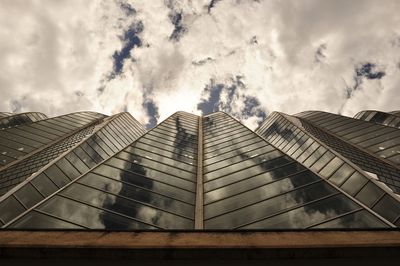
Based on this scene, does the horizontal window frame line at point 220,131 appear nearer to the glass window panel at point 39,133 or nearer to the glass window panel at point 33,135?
the glass window panel at point 33,135

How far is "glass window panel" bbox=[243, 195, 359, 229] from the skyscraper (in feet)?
0.11

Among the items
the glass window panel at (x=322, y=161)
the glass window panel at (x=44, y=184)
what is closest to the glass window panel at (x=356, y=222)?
the glass window panel at (x=322, y=161)

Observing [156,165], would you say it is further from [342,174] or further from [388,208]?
[388,208]

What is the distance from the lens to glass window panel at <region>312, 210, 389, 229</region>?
1074 cm

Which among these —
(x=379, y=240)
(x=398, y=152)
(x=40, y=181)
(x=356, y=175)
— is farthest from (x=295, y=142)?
(x=379, y=240)

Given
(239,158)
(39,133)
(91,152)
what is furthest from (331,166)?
(39,133)

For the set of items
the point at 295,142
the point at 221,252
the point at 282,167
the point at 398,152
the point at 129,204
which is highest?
the point at 295,142

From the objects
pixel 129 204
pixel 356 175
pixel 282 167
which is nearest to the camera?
pixel 129 204

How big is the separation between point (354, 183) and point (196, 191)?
9.78 metres

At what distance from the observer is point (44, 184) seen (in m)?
20.6

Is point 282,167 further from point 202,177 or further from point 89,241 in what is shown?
point 89,241

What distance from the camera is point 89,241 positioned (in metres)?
8.48

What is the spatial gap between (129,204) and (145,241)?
563cm

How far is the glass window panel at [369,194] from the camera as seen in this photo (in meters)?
18.3
